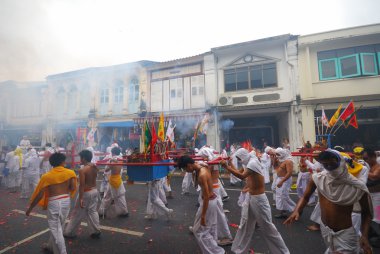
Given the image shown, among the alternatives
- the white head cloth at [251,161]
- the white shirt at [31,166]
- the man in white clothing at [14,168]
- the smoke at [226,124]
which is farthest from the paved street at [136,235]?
the smoke at [226,124]

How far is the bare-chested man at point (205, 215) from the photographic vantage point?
3.16 m

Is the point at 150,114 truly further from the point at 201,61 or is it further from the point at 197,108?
the point at 201,61

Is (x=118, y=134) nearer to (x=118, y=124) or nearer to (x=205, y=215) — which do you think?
(x=118, y=124)

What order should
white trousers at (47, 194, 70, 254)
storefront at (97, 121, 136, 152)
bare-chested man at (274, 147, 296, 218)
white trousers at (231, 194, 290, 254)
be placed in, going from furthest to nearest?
storefront at (97, 121, 136, 152), bare-chested man at (274, 147, 296, 218), white trousers at (47, 194, 70, 254), white trousers at (231, 194, 290, 254)

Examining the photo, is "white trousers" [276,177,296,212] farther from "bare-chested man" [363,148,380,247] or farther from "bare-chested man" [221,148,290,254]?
"bare-chested man" [221,148,290,254]

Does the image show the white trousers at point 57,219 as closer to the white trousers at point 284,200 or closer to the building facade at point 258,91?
the white trousers at point 284,200

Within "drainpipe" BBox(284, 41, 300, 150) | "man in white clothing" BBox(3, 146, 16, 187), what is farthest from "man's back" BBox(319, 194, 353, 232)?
"man in white clothing" BBox(3, 146, 16, 187)

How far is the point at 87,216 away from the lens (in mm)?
4340

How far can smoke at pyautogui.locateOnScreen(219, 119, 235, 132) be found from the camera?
14.1 m

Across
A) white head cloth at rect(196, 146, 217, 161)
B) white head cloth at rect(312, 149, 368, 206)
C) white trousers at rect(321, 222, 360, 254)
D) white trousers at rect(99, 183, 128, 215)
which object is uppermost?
white head cloth at rect(196, 146, 217, 161)

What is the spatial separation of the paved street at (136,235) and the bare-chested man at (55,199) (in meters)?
0.66

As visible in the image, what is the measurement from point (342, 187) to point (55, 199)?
4004mm

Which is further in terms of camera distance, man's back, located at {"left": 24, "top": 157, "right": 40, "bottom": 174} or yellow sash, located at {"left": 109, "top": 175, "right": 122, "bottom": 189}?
man's back, located at {"left": 24, "top": 157, "right": 40, "bottom": 174}

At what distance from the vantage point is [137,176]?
133 inches
